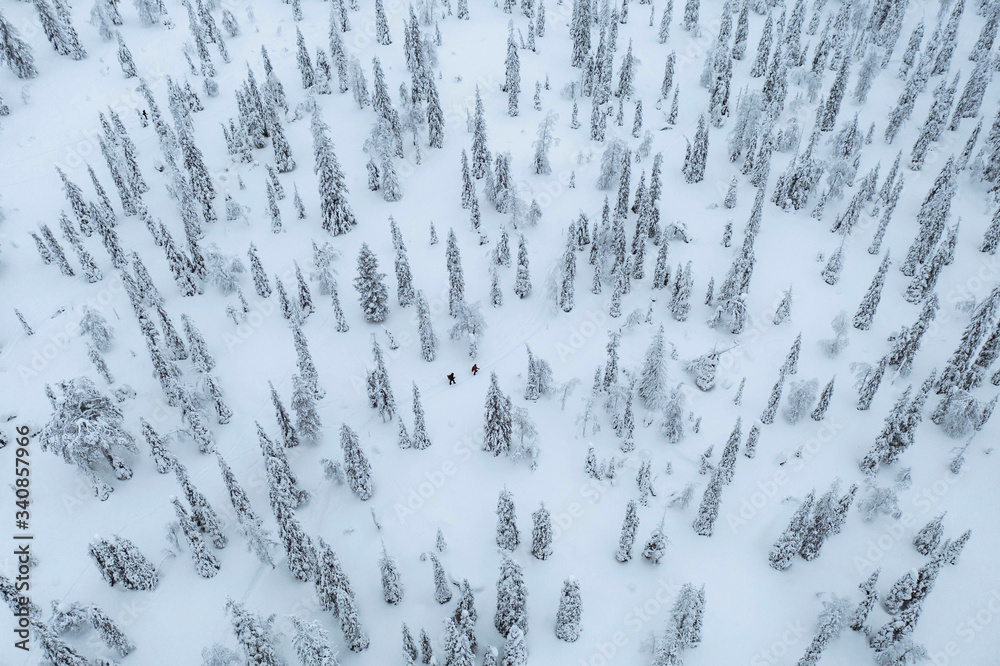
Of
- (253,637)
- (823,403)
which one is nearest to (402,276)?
(253,637)

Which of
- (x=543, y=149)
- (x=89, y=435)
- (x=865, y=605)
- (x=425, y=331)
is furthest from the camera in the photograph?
(x=543, y=149)

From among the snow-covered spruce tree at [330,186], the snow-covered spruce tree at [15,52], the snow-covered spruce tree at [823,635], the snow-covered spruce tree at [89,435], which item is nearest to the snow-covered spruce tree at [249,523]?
the snow-covered spruce tree at [89,435]

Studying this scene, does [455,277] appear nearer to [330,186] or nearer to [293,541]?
[330,186]

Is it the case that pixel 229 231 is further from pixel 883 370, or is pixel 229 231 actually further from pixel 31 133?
pixel 883 370

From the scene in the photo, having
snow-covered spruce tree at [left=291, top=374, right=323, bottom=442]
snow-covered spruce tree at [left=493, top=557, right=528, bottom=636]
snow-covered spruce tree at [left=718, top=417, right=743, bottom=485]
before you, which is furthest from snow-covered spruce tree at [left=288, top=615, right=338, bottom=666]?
snow-covered spruce tree at [left=718, top=417, right=743, bottom=485]

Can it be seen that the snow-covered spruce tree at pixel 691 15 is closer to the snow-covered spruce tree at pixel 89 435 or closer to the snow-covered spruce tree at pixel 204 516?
the snow-covered spruce tree at pixel 204 516

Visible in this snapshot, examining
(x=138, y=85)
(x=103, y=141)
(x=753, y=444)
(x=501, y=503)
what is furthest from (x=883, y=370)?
(x=138, y=85)

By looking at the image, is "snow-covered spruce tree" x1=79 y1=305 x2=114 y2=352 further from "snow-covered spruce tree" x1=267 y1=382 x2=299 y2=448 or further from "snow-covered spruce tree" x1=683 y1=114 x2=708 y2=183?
"snow-covered spruce tree" x1=683 y1=114 x2=708 y2=183
